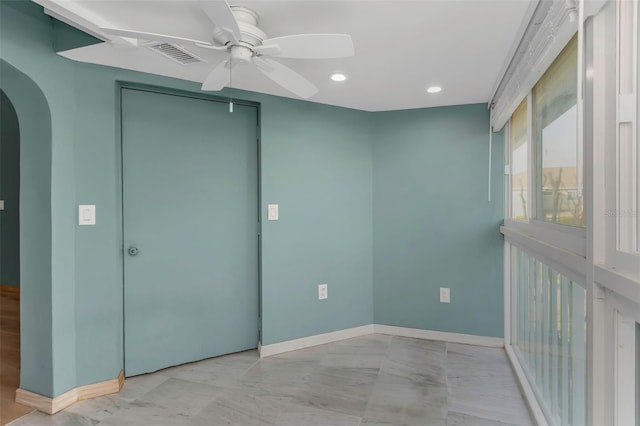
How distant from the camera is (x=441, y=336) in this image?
3.14 meters

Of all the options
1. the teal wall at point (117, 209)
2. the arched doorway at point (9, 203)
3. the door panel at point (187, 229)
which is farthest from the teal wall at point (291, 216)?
the arched doorway at point (9, 203)

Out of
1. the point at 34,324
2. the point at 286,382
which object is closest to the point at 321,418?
the point at 286,382

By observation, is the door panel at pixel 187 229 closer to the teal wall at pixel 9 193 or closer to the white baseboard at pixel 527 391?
the white baseboard at pixel 527 391

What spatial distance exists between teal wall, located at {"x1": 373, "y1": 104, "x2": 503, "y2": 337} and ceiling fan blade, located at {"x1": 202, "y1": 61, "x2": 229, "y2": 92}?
178cm

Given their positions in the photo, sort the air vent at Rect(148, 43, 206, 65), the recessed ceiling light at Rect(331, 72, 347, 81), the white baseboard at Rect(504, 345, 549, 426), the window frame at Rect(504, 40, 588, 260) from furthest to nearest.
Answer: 1. the recessed ceiling light at Rect(331, 72, 347, 81)
2. the white baseboard at Rect(504, 345, 549, 426)
3. the air vent at Rect(148, 43, 206, 65)
4. the window frame at Rect(504, 40, 588, 260)

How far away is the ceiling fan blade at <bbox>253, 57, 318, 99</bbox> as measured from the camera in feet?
5.67

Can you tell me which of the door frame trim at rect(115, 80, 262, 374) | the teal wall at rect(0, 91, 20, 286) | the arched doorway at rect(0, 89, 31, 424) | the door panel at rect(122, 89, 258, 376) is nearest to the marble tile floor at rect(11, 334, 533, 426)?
the door panel at rect(122, 89, 258, 376)

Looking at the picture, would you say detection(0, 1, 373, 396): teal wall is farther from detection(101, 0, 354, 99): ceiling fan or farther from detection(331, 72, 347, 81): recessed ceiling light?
detection(101, 0, 354, 99): ceiling fan

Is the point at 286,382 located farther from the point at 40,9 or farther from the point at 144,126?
the point at 40,9

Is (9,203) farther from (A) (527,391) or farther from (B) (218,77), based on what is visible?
(A) (527,391)

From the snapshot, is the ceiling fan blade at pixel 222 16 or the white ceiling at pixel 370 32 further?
the white ceiling at pixel 370 32

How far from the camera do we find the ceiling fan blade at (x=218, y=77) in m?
1.74

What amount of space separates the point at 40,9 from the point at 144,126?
0.82m

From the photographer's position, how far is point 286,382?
2420 millimetres
